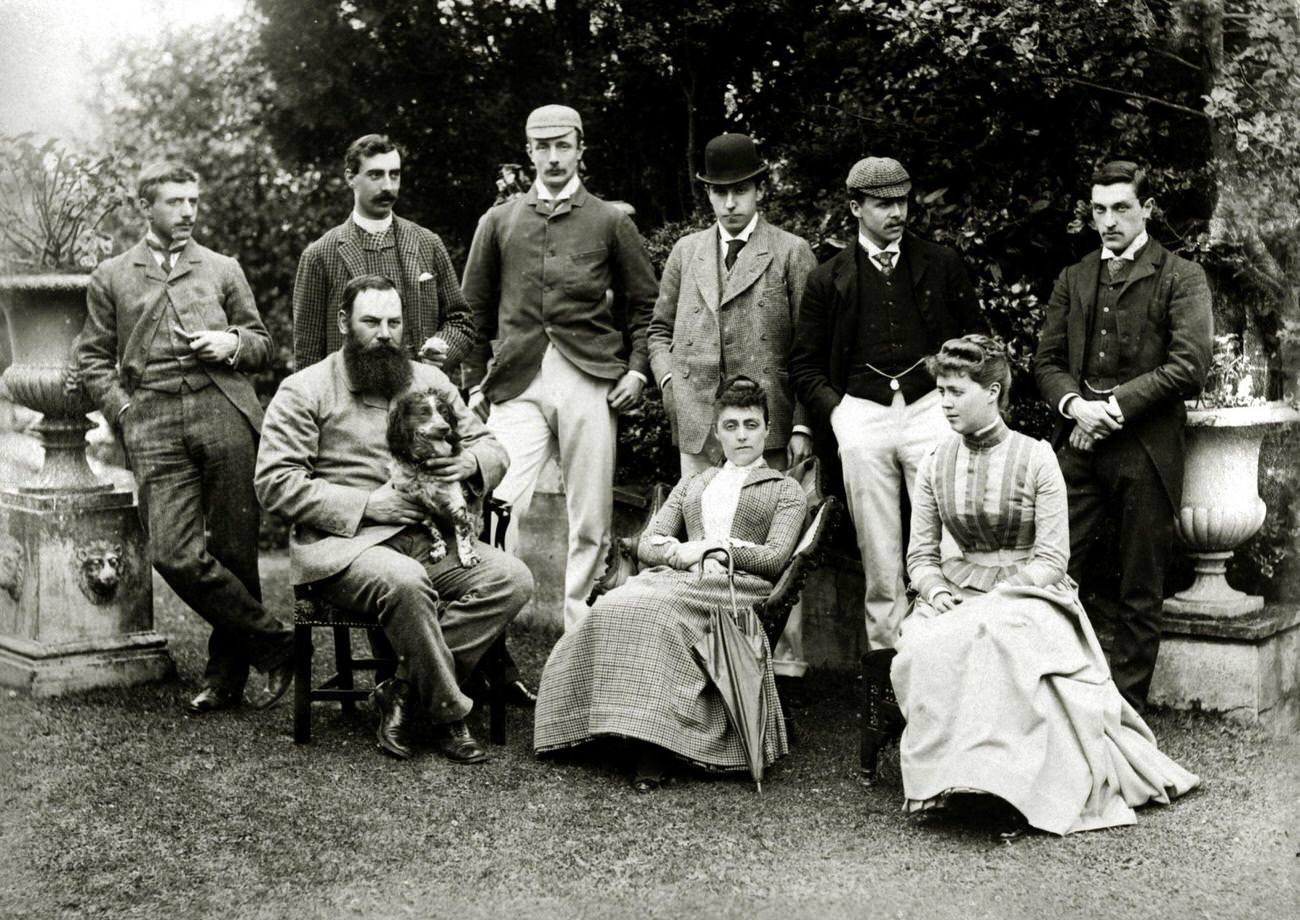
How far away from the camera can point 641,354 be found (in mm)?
5938

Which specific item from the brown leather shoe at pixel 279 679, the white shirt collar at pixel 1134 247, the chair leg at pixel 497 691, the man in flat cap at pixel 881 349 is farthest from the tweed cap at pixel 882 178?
the brown leather shoe at pixel 279 679

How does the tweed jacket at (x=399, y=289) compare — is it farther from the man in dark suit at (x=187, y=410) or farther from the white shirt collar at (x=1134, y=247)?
the white shirt collar at (x=1134, y=247)

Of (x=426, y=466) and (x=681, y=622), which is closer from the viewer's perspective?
(x=681, y=622)

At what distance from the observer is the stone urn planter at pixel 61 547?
5.79 m

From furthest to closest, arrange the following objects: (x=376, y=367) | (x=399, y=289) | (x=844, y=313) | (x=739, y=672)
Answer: (x=399, y=289)
(x=844, y=313)
(x=376, y=367)
(x=739, y=672)

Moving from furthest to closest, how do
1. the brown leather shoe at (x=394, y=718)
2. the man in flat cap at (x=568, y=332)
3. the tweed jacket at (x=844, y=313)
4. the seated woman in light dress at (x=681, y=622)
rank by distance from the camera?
the man in flat cap at (x=568, y=332), the tweed jacket at (x=844, y=313), the brown leather shoe at (x=394, y=718), the seated woman in light dress at (x=681, y=622)

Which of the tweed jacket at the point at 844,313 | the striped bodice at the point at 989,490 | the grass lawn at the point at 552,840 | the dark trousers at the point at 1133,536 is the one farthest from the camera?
the tweed jacket at the point at 844,313

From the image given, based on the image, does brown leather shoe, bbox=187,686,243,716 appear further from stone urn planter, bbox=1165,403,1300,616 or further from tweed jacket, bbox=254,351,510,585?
stone urn planter, bbox=1165,403,1300,616

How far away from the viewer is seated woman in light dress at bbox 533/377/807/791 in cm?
458

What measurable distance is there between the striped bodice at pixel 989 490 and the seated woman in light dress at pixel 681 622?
0.64m

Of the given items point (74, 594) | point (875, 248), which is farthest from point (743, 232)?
point (74, 594)

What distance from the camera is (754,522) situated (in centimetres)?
503

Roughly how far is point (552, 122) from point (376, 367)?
1.44m

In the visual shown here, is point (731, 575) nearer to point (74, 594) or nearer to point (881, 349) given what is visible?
point (881, 349)
